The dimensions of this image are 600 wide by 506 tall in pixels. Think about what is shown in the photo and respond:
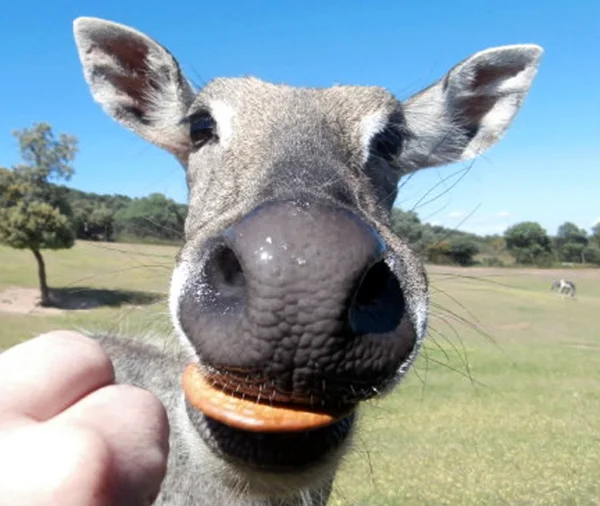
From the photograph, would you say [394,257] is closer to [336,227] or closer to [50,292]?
[336,227]

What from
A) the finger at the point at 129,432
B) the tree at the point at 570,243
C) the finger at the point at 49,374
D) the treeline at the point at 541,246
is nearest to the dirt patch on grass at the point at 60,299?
the treeline at the point at 541,246

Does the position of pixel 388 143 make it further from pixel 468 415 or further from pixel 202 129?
pixel 468 415

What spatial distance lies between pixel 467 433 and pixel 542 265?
89.8 metres

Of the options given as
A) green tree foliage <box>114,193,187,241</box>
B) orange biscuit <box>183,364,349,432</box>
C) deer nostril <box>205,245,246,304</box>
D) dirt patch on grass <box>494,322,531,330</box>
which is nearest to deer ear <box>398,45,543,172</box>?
green tree foliage <box>114,193,187,241</box>

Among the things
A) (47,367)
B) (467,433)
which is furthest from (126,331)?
(467,433)

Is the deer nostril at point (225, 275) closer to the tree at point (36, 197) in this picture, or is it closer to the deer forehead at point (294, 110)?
the deer forehead at point (294, 110)

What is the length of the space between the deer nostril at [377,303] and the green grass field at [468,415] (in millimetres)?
1543

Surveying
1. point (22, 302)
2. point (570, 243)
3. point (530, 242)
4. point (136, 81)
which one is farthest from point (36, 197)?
point (570, 243)

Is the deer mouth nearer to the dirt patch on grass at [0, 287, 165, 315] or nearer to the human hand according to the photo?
the human hand

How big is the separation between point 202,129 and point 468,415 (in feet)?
59.4

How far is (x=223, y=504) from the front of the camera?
554 centimetres

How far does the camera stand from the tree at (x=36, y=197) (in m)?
53.2

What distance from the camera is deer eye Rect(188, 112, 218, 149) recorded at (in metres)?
6.23

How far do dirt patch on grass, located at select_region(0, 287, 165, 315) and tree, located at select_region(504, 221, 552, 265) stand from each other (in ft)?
198
